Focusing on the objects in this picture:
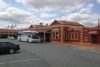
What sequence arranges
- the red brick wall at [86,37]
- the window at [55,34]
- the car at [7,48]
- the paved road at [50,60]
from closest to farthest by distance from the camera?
the paved road at [50,60], the car at [7,48], the red brick wall at [86,37], the window at [55,34]

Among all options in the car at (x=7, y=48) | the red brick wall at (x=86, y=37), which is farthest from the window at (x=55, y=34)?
the car at (x=7, y=48)

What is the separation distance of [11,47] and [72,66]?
1312 cm

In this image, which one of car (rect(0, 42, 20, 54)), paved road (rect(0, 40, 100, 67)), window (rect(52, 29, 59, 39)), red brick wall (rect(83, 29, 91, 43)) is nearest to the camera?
paved road (rect(0, 40, 100, 67))

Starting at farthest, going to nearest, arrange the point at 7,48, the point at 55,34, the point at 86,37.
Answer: the point at 55,34 < the point at 86,37 < the point at 7,48

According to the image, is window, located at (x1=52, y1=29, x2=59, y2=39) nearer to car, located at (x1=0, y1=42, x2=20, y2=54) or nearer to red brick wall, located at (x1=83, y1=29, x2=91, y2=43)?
red brick wall, located at (x1=83, y1=29, x2=91, y2=43)

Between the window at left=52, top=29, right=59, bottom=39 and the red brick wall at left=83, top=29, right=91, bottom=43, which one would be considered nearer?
the red brick wall at left=83, top=29, right=91, bottom=43

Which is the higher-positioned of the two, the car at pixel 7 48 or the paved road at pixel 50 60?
the car at pixel 7 48

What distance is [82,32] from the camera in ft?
182

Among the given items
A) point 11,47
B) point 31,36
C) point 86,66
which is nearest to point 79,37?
point 31,36

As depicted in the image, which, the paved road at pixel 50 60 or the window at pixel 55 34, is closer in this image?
the paved road at pixel 50 60

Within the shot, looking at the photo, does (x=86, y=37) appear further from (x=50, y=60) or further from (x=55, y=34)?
(x=50, y=60)

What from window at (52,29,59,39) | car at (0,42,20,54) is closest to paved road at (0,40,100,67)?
car at (0,42,20,54)

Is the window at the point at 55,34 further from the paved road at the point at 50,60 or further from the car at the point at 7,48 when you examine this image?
the paved road at the point at 50,60

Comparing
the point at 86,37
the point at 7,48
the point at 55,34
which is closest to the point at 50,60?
the point at 7,48
